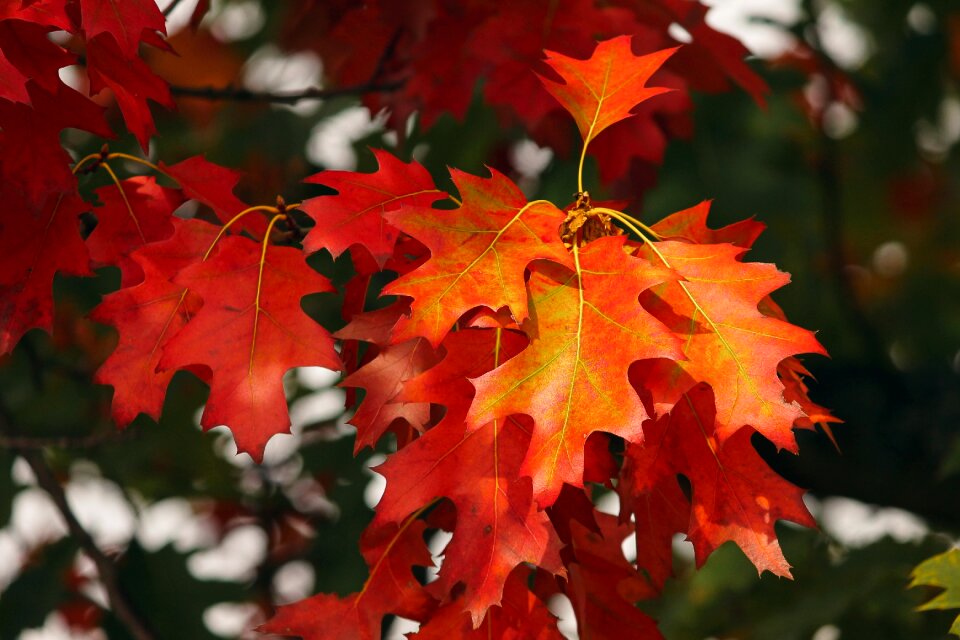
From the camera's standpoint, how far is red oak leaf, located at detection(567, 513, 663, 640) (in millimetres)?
1420

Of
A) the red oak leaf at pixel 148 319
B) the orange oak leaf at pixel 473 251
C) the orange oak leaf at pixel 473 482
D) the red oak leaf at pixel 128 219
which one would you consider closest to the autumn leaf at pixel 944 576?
the orange oak leaf at pixel 473 482

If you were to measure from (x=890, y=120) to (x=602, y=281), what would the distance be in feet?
11.2

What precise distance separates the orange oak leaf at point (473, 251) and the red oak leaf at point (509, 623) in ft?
1.19

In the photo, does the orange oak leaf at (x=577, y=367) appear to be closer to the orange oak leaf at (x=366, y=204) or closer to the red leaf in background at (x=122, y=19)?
the orange oak leaf at (x=366, y=204)

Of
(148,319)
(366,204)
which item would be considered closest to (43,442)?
(148,319)

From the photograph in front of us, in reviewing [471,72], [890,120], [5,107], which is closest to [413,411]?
[5,107]

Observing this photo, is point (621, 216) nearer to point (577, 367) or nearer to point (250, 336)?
point (577, 367)

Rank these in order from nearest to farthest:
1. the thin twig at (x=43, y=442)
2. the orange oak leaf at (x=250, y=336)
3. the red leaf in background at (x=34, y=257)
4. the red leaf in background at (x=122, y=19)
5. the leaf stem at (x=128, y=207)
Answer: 1. the orange oak leaf at (x=250, y=336)
2. the red leaf in background at (x=122, y=19)
3. the red leaf in background at (x=34, y=257)
4. the leaf stem at (x=128, y=207)
5. the thin twig at (x=43, y=442)

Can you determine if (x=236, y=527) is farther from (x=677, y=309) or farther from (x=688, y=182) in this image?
(x=677, y=309)

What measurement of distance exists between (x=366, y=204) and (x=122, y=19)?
0.39 meters

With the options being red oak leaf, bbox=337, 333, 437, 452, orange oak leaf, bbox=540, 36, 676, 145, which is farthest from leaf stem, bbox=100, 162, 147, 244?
orange oak leaf, bbox=540, 36, 676, 145

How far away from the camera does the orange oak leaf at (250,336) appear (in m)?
1.28

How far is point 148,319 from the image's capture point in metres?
1.44

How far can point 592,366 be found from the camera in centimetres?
121
